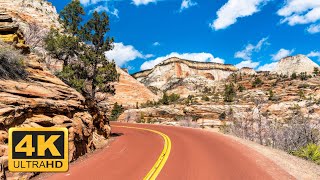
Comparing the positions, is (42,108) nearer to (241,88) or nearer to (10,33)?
(10,33)

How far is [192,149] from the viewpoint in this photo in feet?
53.3

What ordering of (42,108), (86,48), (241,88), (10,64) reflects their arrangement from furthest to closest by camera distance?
(241,88), (86,48), (10,64), (42,108)

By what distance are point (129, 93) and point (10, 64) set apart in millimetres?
66729

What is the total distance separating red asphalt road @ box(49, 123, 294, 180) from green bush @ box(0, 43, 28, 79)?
4620 millimetres

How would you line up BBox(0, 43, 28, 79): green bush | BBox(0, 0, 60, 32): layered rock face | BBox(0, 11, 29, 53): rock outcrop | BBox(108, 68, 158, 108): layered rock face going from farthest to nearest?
BBox(108, 68, 158, 108): layered rock face < BBox(0, 0, 60, 32): layered rock face < BBox(0, 11, 29, 53): rock outcrop < BBox(0, 43, 28, 79): green bush

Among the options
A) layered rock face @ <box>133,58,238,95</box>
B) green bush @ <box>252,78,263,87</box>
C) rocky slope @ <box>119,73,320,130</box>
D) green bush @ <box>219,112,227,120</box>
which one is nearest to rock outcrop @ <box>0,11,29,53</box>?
rocky slope @ <box>119,73,320,130</box>

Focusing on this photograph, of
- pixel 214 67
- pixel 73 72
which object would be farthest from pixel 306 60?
pixel 73 72

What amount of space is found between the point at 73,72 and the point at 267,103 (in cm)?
3204

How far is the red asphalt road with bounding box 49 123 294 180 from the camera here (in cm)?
1083

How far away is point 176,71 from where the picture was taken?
142 meters

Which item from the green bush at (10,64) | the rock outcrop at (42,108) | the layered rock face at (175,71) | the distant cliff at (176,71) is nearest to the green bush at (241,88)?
the rock outcrop at (42,108)

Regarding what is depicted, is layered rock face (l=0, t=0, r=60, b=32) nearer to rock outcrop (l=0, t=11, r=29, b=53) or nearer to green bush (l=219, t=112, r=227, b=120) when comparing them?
green bush (l=219, t=112, r=227, b=120)

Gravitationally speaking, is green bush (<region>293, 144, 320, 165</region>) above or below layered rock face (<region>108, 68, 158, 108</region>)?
below

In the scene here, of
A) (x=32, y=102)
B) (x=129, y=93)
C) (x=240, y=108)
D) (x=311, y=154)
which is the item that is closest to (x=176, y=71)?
(x=129, y=93)
